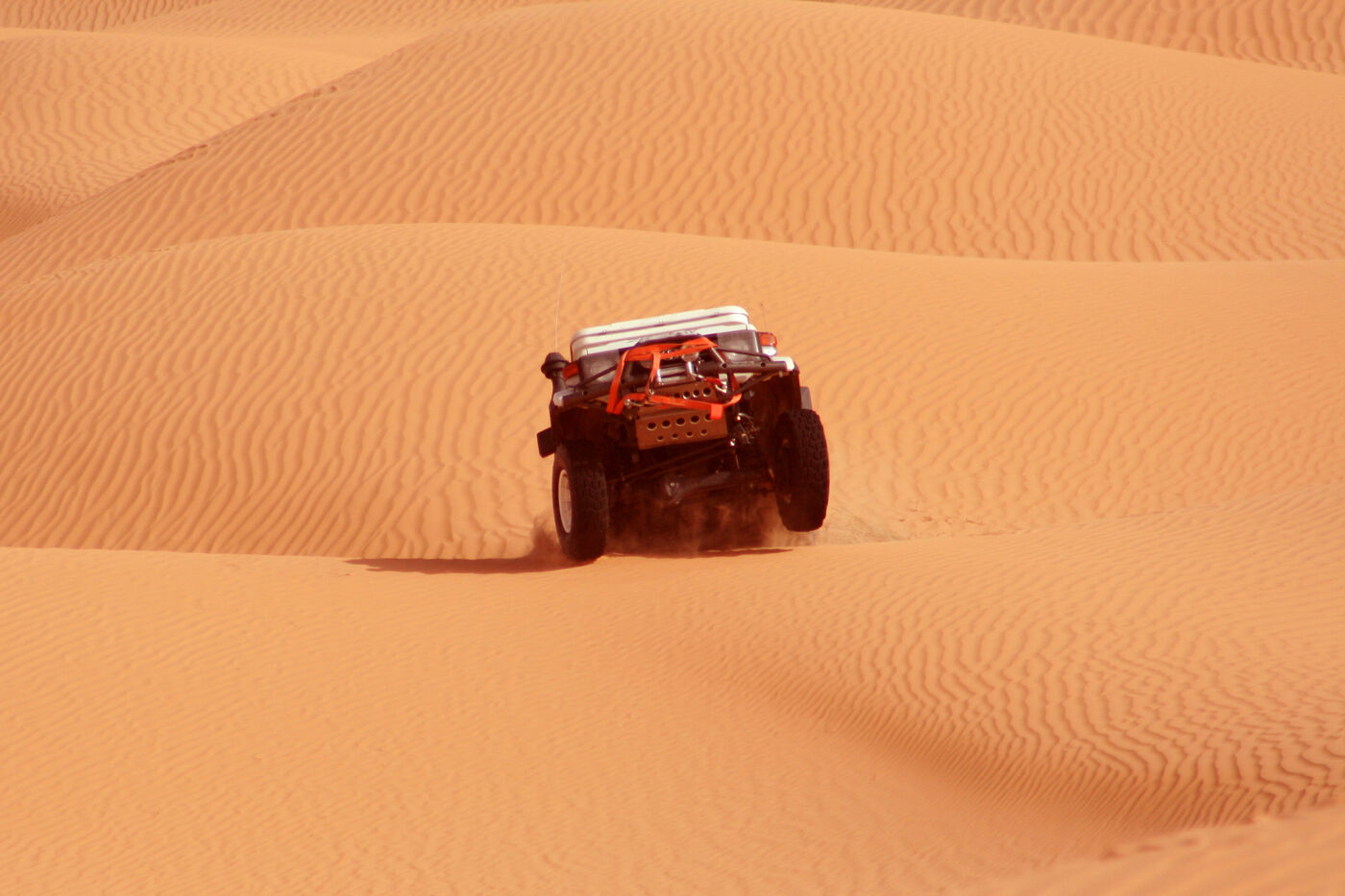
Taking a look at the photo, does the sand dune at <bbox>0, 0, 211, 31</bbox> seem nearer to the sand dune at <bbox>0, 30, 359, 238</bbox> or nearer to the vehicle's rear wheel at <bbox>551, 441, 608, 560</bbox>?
the sand dune at <bbox>0, 30, 359, 238</bbox>

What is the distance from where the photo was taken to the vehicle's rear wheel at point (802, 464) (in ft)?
30.4

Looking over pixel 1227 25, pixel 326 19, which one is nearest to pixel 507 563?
pixel 1227 25

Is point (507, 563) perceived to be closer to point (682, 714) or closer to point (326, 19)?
point (682, 714)

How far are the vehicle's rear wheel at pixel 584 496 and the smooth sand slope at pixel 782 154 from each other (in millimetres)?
10914

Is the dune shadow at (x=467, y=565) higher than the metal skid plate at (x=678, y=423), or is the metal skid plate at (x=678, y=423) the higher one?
the metal skid plate at (x=678, y=423)

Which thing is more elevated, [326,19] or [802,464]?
[326,19]

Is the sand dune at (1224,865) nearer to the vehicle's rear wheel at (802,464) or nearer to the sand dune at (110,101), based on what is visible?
the vehicle's rear wheel at (802,464)

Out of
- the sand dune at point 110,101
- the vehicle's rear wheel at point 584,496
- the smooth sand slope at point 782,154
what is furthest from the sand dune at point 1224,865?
the sand dune at point 110,101

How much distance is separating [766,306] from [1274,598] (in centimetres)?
780

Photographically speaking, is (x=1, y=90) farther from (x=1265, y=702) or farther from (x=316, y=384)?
(x=1265, y=702)

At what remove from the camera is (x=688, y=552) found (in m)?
10.5

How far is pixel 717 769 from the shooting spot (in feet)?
22.4

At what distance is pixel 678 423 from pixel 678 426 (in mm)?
25

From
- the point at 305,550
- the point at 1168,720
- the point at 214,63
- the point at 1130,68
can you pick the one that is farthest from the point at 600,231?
the point at 214,63
